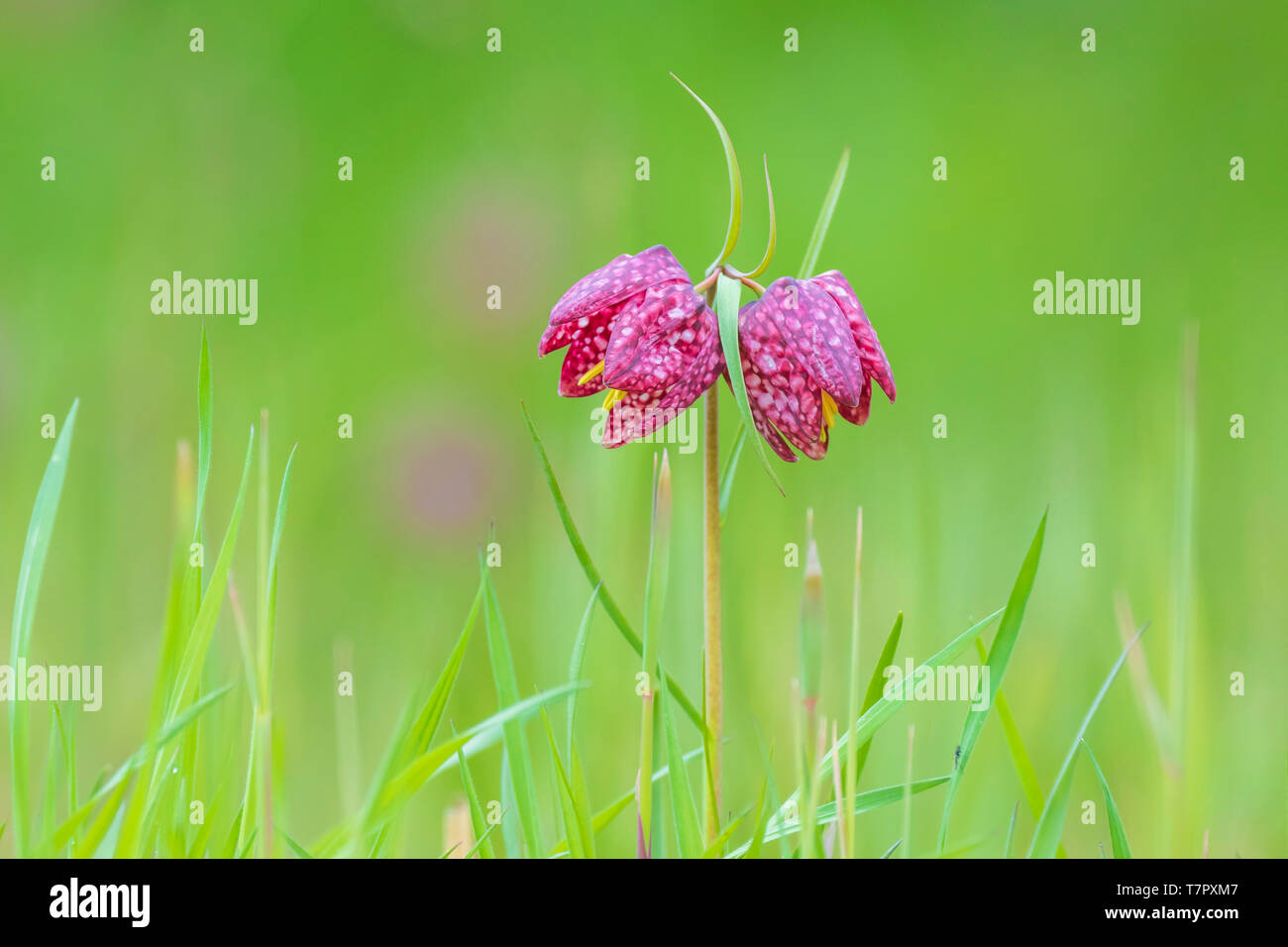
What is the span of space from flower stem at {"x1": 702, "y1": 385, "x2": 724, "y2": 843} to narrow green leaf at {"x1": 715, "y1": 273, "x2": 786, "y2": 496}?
0.04m

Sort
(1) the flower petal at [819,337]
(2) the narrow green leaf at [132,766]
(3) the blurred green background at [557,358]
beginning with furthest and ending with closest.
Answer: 1. (3) the blurred green background at [557,358]
2. (1) the flower petal at [819,337]
3. (2) the narrow green leaf at [132,766]

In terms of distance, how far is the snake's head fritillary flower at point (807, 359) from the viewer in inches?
24.4

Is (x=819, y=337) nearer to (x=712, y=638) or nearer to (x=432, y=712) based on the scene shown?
(x=712, y=638)

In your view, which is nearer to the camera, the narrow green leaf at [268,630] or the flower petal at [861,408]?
the narrow green leaf at [268,630]

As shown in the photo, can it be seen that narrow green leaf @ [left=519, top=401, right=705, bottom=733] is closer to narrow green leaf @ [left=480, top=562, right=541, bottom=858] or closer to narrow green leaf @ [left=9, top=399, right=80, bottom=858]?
narrow green leaf @ [left=480, top=562, right=541, bottom=858]

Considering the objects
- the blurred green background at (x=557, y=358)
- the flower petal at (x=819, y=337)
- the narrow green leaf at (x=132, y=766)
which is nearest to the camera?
the narrow green leaf at (x=132, y=766)

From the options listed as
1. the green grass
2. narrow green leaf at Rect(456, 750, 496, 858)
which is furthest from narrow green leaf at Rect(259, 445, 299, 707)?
narrow green leaf at Rect(456, 750, 496, 858)

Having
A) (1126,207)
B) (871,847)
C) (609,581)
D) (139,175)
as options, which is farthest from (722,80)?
(871,847)

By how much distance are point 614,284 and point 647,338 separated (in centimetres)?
4

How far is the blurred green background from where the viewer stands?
1308 millimetres

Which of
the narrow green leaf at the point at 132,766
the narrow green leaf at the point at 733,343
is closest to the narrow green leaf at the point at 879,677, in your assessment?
the narrow green leaf at the point at 733,343

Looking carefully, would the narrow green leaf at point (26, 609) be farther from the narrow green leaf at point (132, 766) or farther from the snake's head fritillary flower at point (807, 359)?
the snake's head fritillary flower at point (807, 359)

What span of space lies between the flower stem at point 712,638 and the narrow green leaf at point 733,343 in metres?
0.04

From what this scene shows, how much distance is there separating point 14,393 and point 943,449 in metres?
1.39
